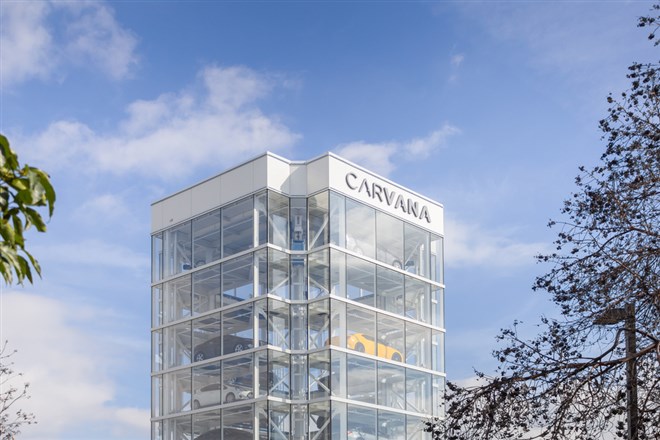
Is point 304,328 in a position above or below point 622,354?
above

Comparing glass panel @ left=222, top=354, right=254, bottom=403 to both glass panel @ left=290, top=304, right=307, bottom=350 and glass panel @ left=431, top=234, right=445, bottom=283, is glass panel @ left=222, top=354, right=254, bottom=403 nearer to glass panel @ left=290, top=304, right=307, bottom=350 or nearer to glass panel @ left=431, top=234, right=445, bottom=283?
glass panel @ left=290, top=304, right=307, bottom=350

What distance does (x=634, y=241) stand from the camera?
14.6m

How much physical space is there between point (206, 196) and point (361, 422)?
11.6m

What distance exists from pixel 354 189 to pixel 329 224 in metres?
2.25

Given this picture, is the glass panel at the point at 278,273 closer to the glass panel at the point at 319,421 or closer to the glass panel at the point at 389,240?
the glass panel at the point at 389,240

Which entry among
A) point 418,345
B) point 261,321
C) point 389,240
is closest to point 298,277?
point 261,321

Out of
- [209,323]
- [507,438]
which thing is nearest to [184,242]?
[209,323]

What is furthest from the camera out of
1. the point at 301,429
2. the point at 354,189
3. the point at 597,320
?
the point at 354,189

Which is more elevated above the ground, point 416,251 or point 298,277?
point 416,251

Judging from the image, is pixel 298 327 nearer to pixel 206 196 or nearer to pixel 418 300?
pixel 418 300

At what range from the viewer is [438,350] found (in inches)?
1810

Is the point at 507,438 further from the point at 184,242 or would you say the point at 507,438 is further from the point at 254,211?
the point at 184,242

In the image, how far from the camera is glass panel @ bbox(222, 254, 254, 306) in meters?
41.7

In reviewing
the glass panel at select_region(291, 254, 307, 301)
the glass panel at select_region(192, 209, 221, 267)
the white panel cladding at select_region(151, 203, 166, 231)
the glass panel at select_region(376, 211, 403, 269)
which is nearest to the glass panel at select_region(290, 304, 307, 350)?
the glass panel at select_region(291, 254, 307, 301)
